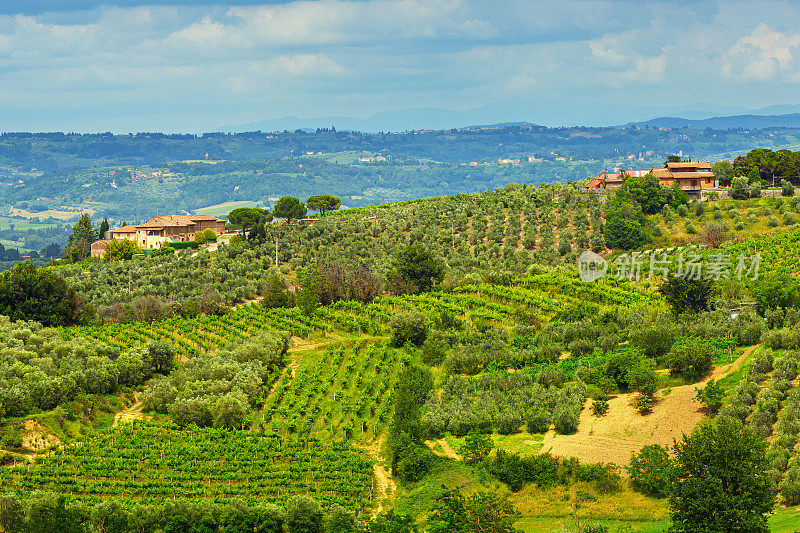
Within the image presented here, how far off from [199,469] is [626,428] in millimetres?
19553

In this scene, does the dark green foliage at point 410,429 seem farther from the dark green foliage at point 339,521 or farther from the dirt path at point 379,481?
the dark green foliage at point 339,521

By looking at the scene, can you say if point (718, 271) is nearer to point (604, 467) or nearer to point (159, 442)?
point (604, 467)

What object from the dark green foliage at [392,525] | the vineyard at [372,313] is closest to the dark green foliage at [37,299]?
the vineyard at [372,313]

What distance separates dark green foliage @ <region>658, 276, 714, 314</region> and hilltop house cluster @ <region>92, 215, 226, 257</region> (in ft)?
219

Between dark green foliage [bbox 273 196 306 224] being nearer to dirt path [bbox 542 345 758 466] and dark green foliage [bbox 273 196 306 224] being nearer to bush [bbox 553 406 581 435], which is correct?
dirt path [bbox 542 345 758 466]

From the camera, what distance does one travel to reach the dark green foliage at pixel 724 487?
2584 cm

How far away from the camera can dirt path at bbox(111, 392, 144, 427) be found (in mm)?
47775

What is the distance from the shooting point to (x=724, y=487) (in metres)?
26.7

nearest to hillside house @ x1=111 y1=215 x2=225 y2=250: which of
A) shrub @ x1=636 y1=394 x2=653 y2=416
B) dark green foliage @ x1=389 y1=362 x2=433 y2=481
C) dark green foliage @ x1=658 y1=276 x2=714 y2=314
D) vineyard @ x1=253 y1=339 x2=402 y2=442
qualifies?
vineyard @ x1=253 y1=339 x2=402 y2=442

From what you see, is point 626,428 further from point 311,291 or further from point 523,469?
point 311,291

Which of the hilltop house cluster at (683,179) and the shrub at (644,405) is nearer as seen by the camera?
the shrub at (644,405)

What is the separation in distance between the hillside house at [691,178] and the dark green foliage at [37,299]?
216ft

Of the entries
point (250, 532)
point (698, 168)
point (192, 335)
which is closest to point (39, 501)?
point (250, 532)

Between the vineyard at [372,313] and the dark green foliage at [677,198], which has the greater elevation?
the dark green foliage at [677,198]
